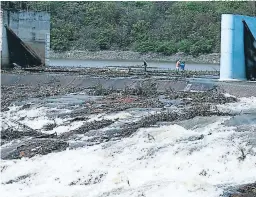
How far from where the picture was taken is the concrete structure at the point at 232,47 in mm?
22203

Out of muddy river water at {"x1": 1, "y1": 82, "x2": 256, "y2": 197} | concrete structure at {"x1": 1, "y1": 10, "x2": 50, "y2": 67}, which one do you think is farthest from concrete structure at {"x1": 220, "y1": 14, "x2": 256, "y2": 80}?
concrete structure at {"x1": 1, "y1": 10, "x2": 50, "y2": 67}

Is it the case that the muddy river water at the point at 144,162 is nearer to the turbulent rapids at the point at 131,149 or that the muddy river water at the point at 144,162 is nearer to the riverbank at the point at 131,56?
the turbulent rapids at the point at 131,149

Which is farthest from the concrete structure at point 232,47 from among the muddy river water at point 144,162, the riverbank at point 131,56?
the riverbank at point 131,56

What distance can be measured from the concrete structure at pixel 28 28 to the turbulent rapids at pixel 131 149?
1341cm

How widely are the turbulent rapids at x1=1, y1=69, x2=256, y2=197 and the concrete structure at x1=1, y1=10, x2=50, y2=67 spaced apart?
528 inches

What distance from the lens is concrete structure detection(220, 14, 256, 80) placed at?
72.8ft

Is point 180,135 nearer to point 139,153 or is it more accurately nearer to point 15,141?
point 139,153

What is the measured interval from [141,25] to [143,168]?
169 feet

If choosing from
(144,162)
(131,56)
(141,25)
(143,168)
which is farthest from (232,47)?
(141,25)

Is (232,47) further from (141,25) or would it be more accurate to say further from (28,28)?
(141,25)

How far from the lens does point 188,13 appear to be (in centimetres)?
6078

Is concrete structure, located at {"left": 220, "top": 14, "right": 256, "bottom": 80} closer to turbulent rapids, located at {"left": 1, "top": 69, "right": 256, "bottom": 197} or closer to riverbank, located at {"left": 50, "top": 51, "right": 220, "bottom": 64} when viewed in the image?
turbulent rapids, located at {"left": 1, "top": 69, "right": 256, "bottom": 197}

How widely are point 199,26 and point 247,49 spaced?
3646cm

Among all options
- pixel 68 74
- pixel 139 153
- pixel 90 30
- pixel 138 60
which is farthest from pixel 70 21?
pixel 139 153
